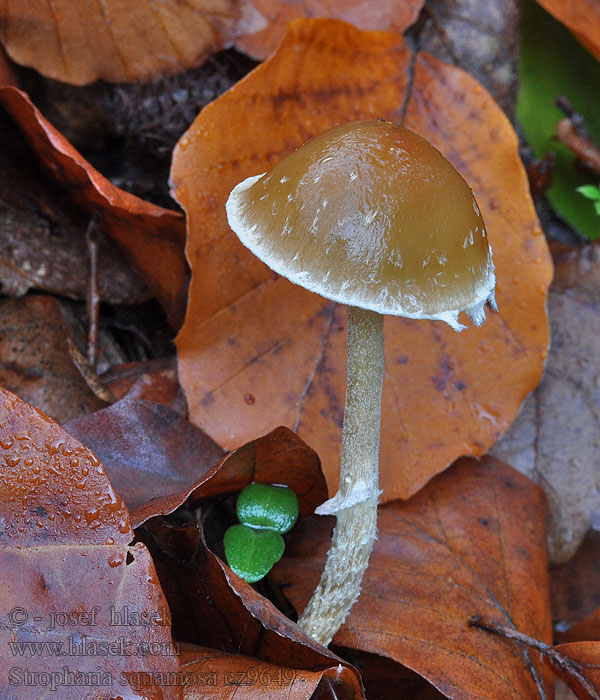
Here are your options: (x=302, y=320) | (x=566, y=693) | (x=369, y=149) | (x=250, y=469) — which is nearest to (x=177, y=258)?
(x=302, y=320)

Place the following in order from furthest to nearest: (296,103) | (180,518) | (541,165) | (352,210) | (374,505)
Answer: (541,165) → (296,103) → (180,518) → (374,505) → (352,210)

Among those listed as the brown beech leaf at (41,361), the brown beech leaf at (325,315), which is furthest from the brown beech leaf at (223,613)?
the brown beech leaf at (41,361)

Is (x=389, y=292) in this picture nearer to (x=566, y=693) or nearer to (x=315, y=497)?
(x=315, y=497)

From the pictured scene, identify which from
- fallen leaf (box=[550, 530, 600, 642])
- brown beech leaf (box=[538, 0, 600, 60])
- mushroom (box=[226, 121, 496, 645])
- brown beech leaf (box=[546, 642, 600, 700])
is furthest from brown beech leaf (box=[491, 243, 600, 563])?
mushroom (box=[226, 121, 496, 645])

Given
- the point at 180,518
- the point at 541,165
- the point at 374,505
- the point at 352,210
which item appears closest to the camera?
the point at 352,210

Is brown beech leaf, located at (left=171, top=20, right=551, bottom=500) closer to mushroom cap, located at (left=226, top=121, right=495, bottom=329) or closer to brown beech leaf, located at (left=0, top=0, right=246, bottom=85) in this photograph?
brown beech leaf, located at (left=0, top=0, right=246, bottom=85)

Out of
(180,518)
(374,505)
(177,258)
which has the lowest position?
(180,518)

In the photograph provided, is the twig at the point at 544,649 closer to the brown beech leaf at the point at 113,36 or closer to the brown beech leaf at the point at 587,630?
the brown beech leaf at the point at 587,630

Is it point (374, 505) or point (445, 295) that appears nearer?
point (445, 295)
